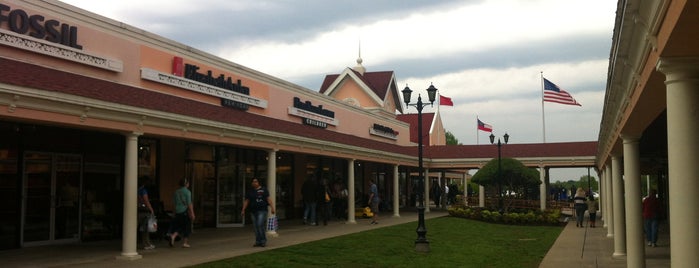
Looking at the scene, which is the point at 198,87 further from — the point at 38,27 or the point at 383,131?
the point at 383,131

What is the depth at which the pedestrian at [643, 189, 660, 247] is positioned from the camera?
1570 cm

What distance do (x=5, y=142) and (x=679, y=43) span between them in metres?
13.3

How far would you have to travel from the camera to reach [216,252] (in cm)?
1385

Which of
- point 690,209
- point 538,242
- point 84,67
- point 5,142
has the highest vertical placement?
point 84,67

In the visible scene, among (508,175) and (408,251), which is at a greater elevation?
(508,175)

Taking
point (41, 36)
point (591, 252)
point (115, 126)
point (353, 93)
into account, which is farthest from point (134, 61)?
point (353, 93)

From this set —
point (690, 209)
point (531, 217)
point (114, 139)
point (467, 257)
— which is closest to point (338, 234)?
point (467, 257)

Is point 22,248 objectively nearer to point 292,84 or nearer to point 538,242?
point 292,84

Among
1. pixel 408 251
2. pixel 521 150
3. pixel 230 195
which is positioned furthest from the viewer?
pixel 521 150

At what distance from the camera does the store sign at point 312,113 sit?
2356 cm

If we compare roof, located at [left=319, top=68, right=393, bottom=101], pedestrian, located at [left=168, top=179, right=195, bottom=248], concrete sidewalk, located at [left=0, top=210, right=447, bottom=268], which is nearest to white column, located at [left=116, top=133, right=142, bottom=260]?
concrete sidewalk, located at [left=0, top=210, right=447, bottom=268]

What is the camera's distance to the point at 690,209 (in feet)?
16.4

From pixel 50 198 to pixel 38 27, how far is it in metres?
4.17

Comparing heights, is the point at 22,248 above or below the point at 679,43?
below
